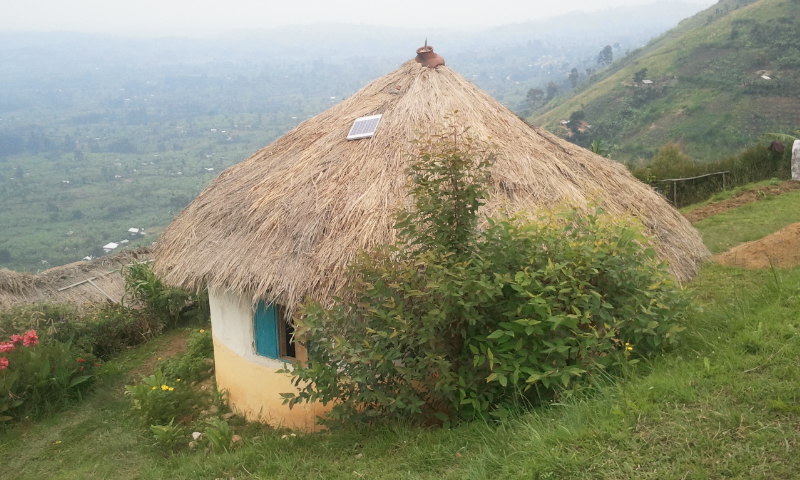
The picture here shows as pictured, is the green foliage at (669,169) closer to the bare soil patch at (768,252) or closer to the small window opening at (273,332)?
the bare soil patch at (768,252)

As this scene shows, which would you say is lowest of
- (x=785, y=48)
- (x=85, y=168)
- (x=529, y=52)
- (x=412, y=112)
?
(x=85, y=168)

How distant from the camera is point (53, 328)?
31.6ft

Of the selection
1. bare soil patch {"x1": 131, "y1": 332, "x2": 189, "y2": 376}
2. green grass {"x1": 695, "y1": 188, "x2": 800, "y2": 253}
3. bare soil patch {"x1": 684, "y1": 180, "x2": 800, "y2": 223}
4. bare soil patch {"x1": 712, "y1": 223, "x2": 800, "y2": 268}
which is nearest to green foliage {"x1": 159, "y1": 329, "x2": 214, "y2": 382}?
bare soil patch {"x1": 131, "y1": 332, "x2": 189, "y2": 376}

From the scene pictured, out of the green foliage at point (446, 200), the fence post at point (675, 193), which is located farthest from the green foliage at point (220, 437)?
the fence post at point (675, 193)

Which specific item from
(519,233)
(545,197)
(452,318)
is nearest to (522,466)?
(452,318)

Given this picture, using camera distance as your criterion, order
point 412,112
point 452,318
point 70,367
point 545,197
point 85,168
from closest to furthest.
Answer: point 452,318, point 545,197, point 412,112, point 70,367, point 85,168

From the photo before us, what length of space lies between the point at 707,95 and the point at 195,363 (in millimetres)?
33096

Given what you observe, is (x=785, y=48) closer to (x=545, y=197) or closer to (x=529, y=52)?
(x=545, y=197)

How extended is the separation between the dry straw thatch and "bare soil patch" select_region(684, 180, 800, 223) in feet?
41.0

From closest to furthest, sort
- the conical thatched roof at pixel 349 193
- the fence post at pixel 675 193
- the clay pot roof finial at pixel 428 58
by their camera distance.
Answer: the conical thatched roof at pixel 349 193
the clay pot roof finial at pixel 428 58
the fence post at pixel 675 193

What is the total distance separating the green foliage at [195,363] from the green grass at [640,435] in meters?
2.11

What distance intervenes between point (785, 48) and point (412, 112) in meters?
36.7

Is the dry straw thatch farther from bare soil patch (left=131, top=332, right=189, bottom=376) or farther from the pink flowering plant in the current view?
the pink flowering plant

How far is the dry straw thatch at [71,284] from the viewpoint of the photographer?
11.2 meters
